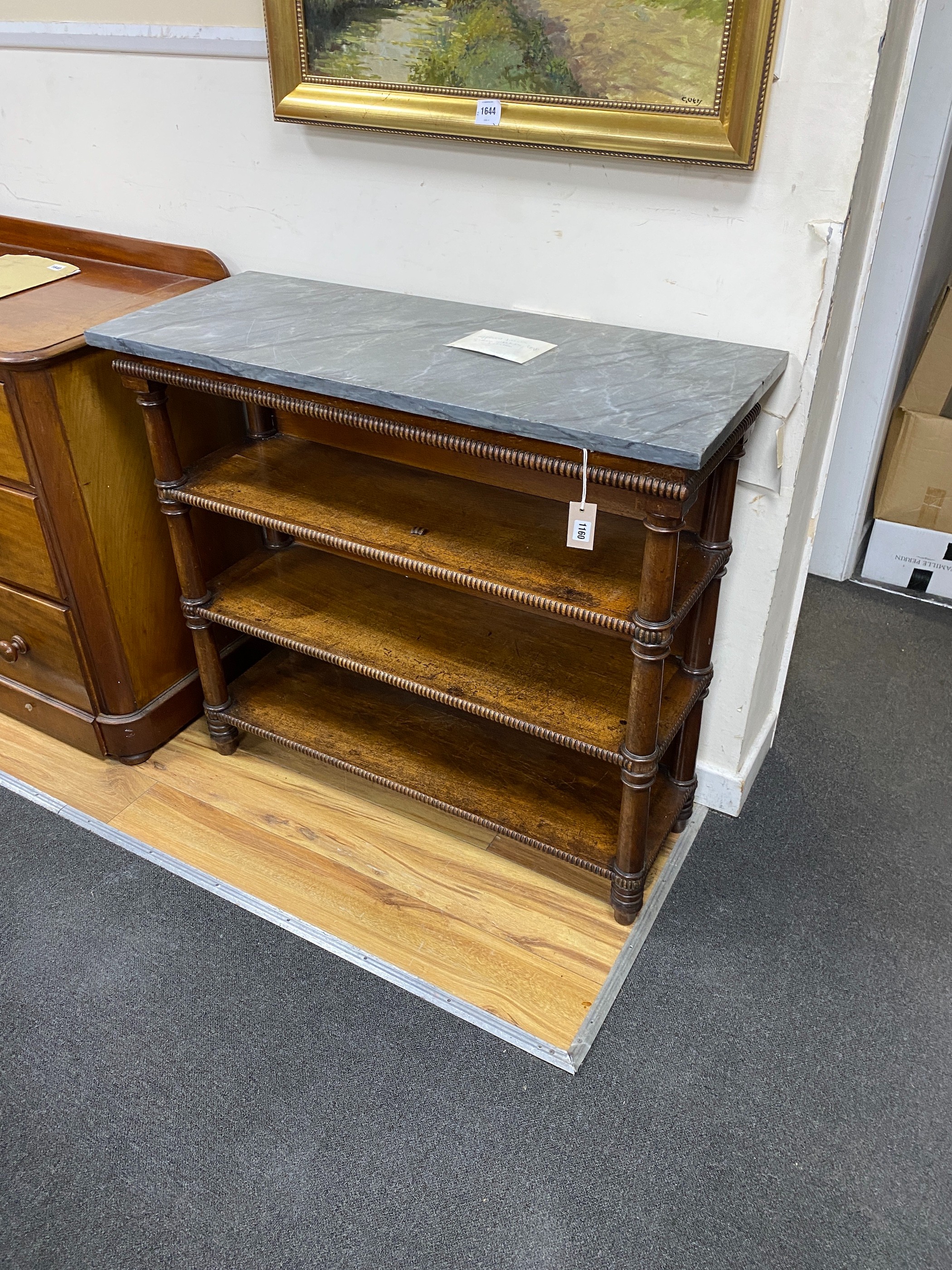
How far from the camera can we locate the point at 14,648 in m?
1.99

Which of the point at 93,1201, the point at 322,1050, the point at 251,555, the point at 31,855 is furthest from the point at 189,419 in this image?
the point at 93,1201

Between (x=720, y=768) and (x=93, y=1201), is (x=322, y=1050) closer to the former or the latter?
(x=93, y=1201)

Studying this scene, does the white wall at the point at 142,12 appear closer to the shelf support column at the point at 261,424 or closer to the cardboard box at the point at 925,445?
the shelf support column at the point at 261,424

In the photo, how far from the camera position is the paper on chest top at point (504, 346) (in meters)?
1.45

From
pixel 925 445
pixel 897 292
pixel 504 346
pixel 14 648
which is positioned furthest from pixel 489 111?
pixel 925 445

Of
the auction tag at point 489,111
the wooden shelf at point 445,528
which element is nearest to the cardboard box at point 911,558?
the wooden shelf at point 445,528

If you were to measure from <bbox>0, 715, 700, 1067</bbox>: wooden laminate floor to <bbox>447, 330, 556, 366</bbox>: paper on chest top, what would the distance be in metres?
0.93

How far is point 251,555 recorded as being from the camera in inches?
79.3

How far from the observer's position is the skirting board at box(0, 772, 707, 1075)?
152 centimetres

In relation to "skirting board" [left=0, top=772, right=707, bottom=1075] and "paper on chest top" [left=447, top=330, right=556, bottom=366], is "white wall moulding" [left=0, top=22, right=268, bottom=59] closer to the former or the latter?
"paper on chest top" [left=447, top=330, right=556, bottom=366]

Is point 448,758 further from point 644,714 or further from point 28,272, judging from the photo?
point 28,272

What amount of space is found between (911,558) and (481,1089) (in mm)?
1847

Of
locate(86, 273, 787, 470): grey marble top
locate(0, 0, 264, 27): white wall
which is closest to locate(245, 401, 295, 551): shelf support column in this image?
locate(86, 273, 787, 470): grey marble top

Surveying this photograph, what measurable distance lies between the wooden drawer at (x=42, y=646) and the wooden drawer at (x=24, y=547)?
0.04 metres
